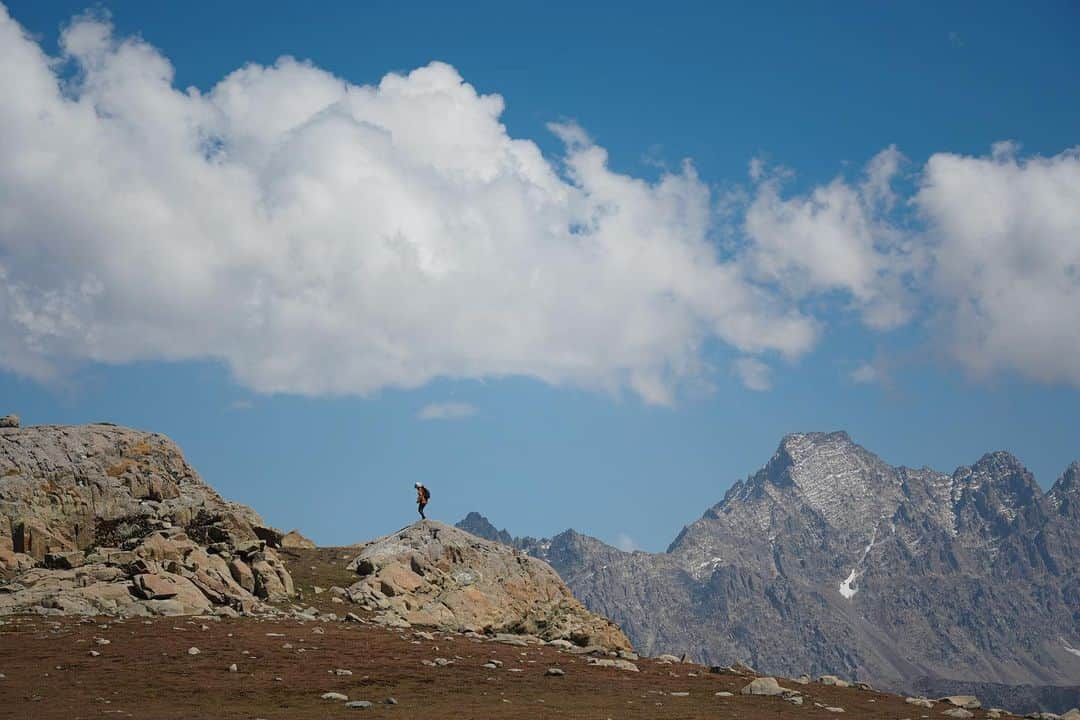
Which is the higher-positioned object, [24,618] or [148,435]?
[148,435]

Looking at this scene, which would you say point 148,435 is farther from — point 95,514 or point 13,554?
point 13,554

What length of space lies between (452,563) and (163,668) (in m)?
34.1

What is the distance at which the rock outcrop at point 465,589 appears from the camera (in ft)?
202

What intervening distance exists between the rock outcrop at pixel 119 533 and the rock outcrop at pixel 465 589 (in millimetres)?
7133

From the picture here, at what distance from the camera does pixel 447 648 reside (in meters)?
47.2

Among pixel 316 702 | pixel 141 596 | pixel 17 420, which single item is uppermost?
pixel 17 420

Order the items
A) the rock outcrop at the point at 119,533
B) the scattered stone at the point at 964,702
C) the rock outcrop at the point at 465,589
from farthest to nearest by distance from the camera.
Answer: the rock outcrop at the point at 465,589 → the rock outcrop at the point at 119,533 → the scattered stone at the point at 964,702

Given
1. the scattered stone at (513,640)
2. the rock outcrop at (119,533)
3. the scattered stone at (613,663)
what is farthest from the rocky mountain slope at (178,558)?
the scattered stone at (613,663)

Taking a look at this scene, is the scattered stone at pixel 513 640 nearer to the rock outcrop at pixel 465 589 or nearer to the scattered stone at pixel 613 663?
the rock outcrop at pixel 465 589

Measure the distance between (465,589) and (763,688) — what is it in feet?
103

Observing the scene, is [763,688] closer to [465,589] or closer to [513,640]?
[513,640]

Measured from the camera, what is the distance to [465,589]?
67.6 metres

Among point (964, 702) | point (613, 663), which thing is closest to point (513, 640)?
point (613, 663)

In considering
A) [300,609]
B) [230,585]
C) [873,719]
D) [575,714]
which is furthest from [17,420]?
[873,719]
